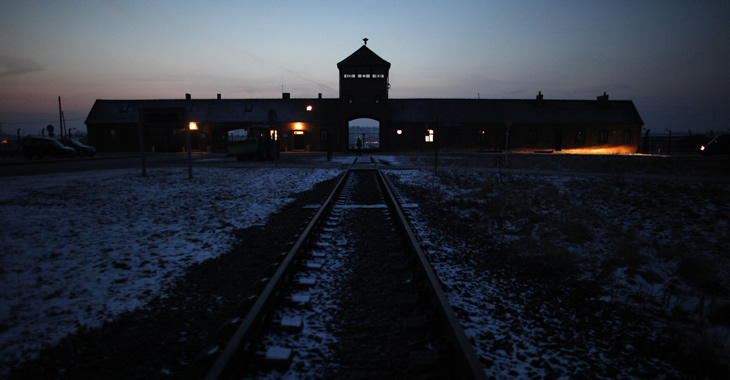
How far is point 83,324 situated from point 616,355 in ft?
15.0

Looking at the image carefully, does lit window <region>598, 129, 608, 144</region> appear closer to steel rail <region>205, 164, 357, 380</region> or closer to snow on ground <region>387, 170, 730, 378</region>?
snow on ground <region>387, 170, 730, 378</region>

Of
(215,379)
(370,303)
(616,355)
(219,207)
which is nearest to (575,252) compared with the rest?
(616,355)

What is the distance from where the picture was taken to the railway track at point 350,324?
Answer: 102 inches

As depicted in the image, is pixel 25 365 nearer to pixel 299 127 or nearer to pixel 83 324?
pixel 83 324

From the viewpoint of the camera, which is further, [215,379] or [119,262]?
[119,262]

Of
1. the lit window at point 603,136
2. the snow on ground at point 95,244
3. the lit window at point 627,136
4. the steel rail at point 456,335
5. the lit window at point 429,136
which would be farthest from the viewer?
the lit window at point 627,136

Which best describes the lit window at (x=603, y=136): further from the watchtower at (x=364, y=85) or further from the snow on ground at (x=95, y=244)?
the snow on ground at (x=95, y=244)

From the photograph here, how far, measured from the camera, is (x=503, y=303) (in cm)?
383

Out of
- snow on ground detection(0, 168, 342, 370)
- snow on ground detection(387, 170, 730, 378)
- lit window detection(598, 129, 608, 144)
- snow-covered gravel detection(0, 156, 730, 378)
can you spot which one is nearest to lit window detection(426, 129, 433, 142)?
lit window detection(598, 129, 608, 144)

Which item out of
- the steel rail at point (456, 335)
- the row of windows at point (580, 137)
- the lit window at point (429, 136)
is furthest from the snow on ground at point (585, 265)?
the row of windows at point (580, 137)

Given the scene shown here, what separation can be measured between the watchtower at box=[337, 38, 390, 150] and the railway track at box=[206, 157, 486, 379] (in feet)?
131

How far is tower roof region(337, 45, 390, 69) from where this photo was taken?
141ft

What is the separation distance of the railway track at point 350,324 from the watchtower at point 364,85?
39.8 metres

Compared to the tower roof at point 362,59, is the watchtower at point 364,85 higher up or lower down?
lower down
